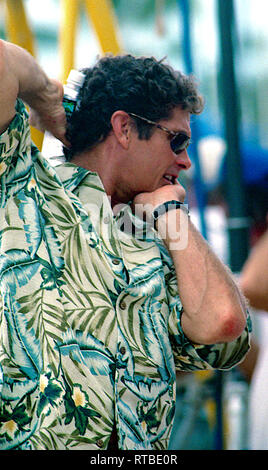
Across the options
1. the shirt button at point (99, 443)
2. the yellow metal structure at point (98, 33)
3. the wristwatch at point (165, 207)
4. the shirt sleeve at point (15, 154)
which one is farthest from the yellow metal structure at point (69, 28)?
the shirt button at point (99, 443)

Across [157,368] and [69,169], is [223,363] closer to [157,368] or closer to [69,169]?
[157,368]

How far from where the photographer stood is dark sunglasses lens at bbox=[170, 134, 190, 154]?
88.4 inches

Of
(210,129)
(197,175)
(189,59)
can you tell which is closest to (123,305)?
(197,175)

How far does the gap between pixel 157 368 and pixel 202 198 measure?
2.23 m

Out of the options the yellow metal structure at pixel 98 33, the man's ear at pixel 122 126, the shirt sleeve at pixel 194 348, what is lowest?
the shirt sleeve at pixel 194 348

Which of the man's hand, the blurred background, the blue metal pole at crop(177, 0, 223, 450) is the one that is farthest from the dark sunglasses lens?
the blue metal pole at crop(177, 0, 223, 450)

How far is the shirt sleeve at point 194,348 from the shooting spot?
2143 mm

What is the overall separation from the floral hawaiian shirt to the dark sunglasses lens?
0.91 ft

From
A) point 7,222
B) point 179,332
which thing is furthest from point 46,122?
point 179,332

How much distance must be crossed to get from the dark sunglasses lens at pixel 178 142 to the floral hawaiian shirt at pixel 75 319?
28 centimetres

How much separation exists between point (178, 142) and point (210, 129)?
2.98 meters

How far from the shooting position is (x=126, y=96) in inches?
87.1

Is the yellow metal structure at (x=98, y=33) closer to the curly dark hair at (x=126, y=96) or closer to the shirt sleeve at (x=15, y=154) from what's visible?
the curly dark hair at (x=126, y=96)
